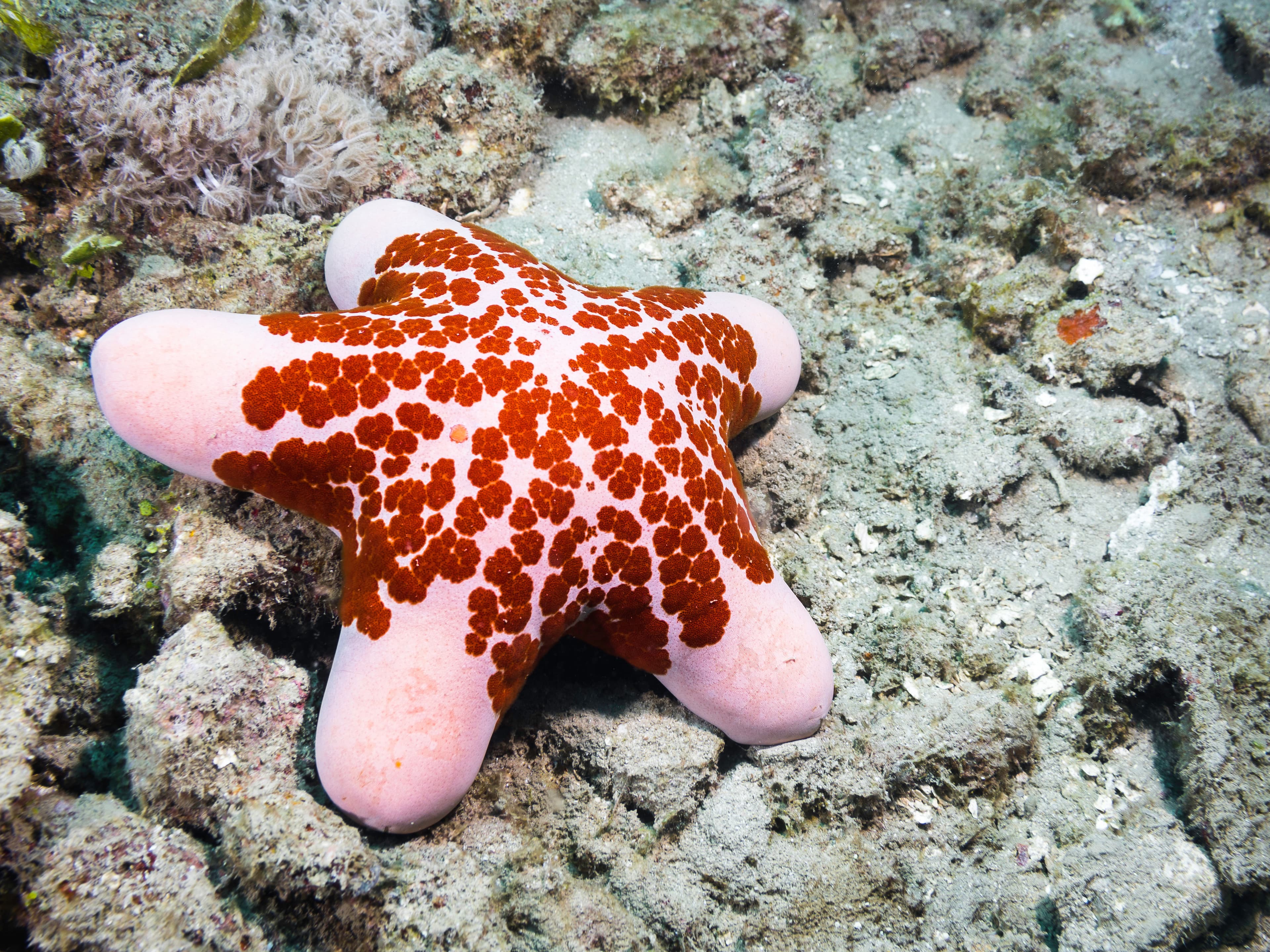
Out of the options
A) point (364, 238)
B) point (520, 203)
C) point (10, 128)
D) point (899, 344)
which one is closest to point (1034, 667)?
point (899, 344)

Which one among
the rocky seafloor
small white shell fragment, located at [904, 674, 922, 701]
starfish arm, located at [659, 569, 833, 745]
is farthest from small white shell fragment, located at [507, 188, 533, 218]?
small white shell fragment, located at [904, 674, 922, 701]

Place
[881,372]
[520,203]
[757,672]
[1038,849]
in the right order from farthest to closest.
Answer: [520,203], [881,372], [1038,849], [757,672]

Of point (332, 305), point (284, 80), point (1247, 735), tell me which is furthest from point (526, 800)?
point (284, 80)

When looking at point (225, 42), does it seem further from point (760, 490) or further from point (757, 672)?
point (757, 672)

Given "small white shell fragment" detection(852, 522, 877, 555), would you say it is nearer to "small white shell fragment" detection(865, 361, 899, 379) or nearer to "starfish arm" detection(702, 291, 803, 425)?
"starfish arm" detection(702, 291, 803, 425)

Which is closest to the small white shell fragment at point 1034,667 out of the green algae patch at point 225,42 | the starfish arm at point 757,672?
the starfish arm at point 757,672

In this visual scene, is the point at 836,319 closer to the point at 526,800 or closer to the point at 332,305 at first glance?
the point at 332,305

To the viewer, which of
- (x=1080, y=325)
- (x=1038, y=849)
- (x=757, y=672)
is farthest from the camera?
(x=1080, y=325)

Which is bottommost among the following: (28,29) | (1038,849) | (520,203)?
(1038,849)
